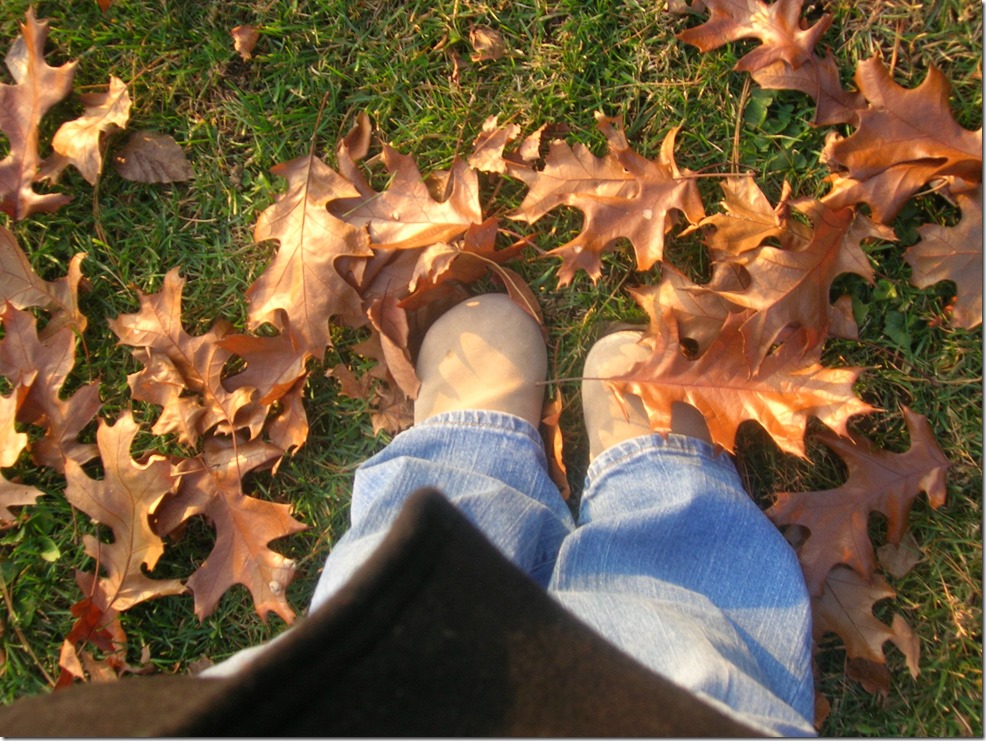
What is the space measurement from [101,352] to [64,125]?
55cm

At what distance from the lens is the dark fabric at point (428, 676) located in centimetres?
83

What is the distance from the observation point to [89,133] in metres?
1.76

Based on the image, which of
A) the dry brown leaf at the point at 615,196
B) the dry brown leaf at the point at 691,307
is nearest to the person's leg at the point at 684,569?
the dry brown leaf at the point at 691,307

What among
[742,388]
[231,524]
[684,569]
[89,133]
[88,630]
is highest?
[89,133]

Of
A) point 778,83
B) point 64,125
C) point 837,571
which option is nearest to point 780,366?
point 837,571

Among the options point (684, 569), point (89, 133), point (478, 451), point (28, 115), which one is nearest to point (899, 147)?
point (684, 569)

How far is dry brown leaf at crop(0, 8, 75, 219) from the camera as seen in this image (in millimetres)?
1728

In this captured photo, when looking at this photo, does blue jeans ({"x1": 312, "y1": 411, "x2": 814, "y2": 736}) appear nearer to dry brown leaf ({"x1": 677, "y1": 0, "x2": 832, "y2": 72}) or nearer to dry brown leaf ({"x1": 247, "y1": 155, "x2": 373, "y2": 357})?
dry brown leaf ({"x1": 247, "y1": 155, "x2": 373, "y2": 357})

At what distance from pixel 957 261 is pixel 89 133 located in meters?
2.02

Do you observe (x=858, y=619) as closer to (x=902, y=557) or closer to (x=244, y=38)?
(x=902, y=557)

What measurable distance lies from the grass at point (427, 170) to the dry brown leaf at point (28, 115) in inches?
2.5

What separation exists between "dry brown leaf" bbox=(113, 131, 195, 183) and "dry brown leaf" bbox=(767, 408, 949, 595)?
1613 mm

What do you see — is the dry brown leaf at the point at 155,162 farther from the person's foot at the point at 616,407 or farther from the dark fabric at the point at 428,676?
the dark fabric at the point at 428,676

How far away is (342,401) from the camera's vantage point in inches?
68.6
